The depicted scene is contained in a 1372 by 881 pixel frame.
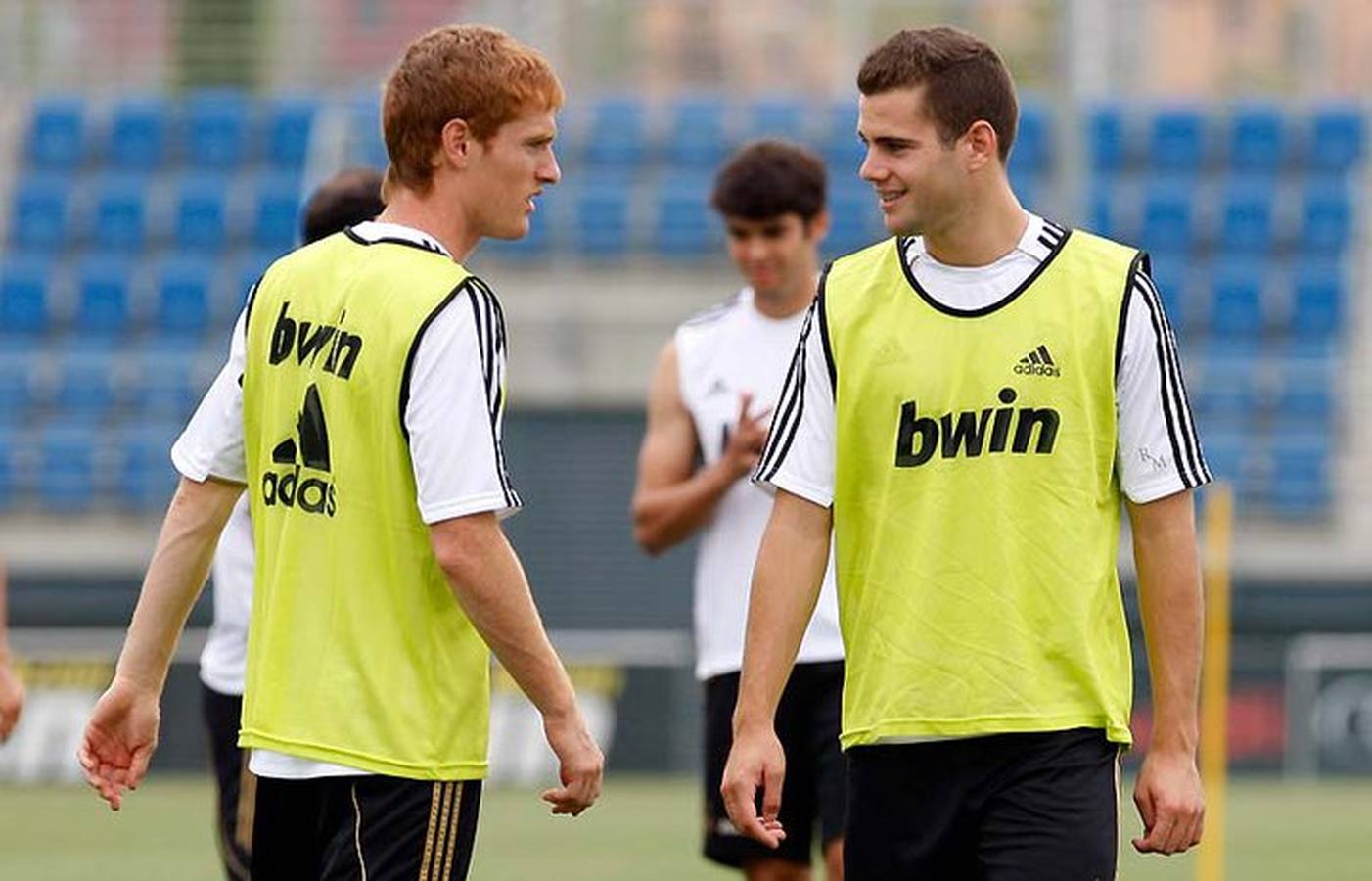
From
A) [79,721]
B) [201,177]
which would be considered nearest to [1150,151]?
[201,177]

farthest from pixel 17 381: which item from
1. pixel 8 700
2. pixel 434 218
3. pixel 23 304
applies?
pixel 434 218

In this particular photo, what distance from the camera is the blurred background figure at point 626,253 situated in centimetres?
1858

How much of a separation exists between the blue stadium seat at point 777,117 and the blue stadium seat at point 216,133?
4.23 meters

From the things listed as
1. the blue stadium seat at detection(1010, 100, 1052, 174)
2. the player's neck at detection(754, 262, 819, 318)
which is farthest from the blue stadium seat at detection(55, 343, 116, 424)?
the player's neck at detection(754, 262, 819, 318)

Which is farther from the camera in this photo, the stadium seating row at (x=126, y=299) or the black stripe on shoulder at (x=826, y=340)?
the stadium seating row at (x=126, y=299)

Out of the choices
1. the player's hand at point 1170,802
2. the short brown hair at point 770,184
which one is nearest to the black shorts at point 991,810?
the player's hand at point 1170,802

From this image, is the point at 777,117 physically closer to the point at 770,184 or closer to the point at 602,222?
the point at 602,222

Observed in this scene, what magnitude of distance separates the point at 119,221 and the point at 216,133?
1120 mm

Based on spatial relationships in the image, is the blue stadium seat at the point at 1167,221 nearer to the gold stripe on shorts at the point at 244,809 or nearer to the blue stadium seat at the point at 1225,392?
the blue stadium seat at the point at 1225,392

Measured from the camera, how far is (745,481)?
300 inches

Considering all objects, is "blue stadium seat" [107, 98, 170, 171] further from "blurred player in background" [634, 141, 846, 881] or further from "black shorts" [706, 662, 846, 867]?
"black shorts" [706, 662, 846, 867]

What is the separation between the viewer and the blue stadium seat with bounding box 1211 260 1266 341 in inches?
840

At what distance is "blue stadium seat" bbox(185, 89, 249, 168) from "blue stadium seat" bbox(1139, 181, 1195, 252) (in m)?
7.37

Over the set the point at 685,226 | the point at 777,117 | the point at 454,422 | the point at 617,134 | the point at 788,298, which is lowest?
the point at 454,422
